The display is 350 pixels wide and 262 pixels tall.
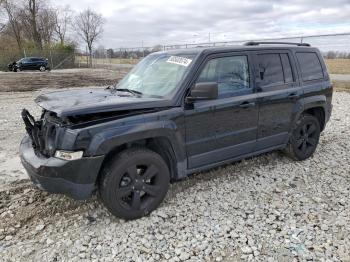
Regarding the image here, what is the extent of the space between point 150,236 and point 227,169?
6.42 feet

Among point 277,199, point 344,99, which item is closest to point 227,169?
point 277,199

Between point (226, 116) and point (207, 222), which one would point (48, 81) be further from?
point (207, 222)

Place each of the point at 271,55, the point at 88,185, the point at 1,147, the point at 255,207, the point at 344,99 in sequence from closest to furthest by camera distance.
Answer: the point at 88,185 < the point at 255,207 < the point at 271,55 < the point at 1,147 < the point at 344,99

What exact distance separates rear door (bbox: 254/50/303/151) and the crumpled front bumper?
237 cm

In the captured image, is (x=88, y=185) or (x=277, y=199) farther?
(x=277, y=199)

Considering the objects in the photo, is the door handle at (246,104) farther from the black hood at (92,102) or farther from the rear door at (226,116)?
the black hood at (92,102)

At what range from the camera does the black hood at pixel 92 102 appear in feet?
10.4

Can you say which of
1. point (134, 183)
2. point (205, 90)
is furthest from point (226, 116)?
point (134, 183)

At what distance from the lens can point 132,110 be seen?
345cm

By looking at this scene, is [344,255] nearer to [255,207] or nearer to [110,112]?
[255,207]

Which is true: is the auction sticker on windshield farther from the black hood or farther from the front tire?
the front tire

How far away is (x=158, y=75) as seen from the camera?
4.14 meters

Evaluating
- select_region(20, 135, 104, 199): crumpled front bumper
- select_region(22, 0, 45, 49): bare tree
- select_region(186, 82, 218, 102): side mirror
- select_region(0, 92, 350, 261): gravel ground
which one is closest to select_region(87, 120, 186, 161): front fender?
select_region(20, 135, 104, 199): crumpled front bumper

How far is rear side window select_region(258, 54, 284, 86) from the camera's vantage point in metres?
4.51
